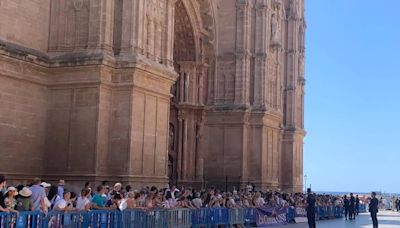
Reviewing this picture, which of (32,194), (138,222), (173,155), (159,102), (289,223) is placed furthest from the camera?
(173,155)

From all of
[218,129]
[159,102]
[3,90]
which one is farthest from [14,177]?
[218,129]

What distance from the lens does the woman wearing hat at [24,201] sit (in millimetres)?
13047

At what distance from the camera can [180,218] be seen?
18.7 meters

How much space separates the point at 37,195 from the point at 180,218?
232 inches

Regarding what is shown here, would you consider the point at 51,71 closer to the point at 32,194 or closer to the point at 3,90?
the point at 3,90

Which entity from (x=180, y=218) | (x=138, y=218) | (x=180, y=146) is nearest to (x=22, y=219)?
(x=138, y=218)

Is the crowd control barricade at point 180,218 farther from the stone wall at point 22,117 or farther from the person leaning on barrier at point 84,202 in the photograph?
the stone wall at point 22,117

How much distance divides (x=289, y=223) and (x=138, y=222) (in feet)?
43.3

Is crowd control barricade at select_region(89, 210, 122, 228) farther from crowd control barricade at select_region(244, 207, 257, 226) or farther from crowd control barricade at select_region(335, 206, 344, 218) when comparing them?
crowd control barricade at select_region(335, 206, 344, 218)

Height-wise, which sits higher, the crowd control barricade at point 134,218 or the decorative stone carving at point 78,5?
the decorative stone carving at point 78,5

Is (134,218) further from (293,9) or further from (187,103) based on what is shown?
(293,9)

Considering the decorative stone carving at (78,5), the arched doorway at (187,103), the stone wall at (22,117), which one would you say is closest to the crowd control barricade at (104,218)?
the stone wall at (22,117)

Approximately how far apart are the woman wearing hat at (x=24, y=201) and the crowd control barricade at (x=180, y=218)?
18.4 feet

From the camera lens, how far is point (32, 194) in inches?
542
